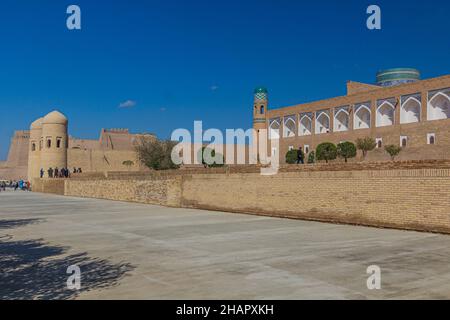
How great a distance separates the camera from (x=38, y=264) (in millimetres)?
7020

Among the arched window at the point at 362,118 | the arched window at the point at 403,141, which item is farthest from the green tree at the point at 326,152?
the arched window at the point at 362,118

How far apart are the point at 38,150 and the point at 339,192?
43665 millimetres

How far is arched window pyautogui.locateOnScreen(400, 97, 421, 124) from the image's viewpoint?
37.2 metres

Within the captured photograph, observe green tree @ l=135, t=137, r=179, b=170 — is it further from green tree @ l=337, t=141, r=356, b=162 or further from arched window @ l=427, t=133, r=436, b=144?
arched window @ l=427, t=133, r=436, b=144

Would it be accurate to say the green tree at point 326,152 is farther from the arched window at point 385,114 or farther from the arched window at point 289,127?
the arched window at point 289,127

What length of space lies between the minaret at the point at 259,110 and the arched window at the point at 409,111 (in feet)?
58.2

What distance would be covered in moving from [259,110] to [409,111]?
62.1 ft

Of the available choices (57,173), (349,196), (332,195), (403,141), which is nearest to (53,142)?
(57,173)

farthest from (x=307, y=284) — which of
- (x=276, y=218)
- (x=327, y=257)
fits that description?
(x=276, y=218)

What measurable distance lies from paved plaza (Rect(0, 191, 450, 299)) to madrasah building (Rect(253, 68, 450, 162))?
25032 mm

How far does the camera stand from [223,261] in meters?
7.08

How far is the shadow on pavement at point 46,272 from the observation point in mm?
5266
